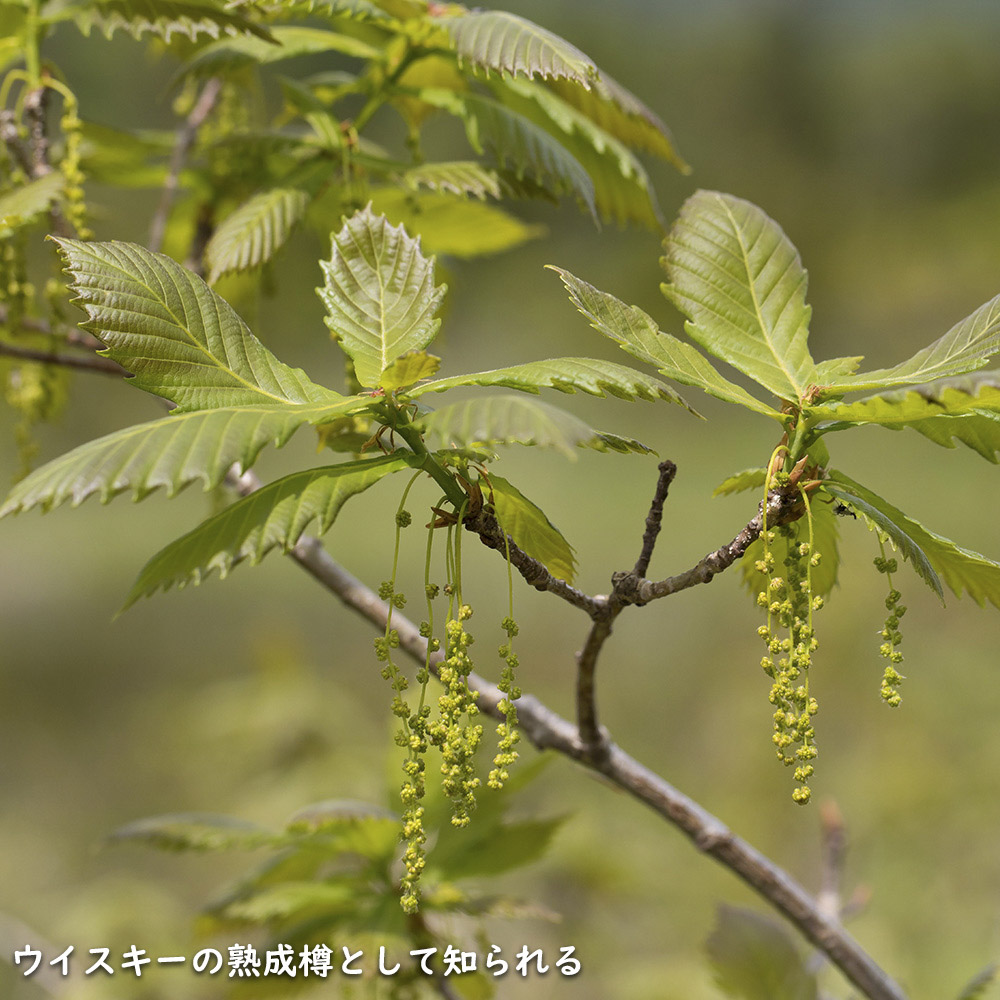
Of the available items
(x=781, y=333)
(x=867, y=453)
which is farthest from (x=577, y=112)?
(x=867, y=453)

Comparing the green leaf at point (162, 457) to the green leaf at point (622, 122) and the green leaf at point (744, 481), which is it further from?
the green leaf at point (622, 122)

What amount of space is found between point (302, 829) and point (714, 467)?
2.44 meters

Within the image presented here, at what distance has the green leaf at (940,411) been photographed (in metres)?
0.24

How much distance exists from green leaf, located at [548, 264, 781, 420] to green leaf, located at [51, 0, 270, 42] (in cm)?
21

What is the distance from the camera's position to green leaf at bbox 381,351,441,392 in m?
0.28

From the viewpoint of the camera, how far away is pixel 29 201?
0.41 m

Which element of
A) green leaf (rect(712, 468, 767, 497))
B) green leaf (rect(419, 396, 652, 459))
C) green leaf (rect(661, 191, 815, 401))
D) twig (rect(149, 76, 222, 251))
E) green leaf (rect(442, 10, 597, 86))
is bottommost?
green leaf (rect(419, 396, 652, 459))

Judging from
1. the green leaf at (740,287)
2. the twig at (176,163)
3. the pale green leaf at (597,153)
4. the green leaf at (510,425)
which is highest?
the twig at (176,163)

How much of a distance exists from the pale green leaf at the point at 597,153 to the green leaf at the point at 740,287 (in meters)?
0.11

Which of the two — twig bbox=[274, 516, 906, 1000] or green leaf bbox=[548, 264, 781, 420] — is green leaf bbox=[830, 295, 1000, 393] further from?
twig bbox=[274, 516, 906, 1000]

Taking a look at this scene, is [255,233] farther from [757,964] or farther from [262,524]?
[757,964]

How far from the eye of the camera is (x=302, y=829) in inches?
19.8

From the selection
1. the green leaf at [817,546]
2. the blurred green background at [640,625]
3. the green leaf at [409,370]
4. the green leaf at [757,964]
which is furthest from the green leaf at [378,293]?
the green leaf at [757,964]

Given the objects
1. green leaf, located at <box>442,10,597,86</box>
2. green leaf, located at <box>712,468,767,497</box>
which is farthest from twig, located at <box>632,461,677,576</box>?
green leaf, located at <box>442,10,597,86</box>
